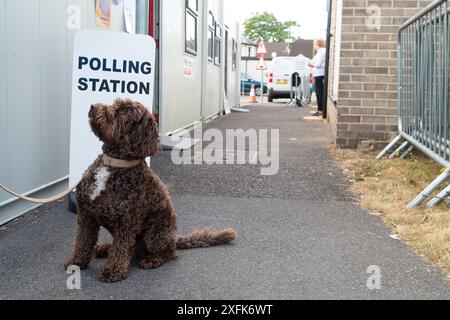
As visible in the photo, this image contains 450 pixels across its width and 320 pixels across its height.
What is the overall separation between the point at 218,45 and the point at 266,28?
88.5 m

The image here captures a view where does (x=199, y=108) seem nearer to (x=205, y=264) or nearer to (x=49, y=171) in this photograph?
(x=49, y=171)

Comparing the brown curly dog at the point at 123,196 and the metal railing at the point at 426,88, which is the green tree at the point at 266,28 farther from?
the brown curly dog at the point at 123,196

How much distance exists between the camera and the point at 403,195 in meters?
5.32

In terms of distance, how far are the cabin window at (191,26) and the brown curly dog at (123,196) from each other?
789 cm

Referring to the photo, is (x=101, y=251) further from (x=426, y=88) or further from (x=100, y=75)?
(x=426, y=88)

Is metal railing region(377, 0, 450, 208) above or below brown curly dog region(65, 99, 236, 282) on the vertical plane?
above

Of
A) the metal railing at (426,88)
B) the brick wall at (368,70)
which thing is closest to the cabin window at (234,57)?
the brick wall at (368,70)

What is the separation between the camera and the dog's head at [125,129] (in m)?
2.97

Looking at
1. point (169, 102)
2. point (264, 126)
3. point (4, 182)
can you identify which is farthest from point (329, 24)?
point (4, 182)

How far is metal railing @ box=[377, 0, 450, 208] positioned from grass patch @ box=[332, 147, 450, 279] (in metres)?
0.24

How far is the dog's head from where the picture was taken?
297 centimetres

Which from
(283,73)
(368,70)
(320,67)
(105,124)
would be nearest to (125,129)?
(105,124)

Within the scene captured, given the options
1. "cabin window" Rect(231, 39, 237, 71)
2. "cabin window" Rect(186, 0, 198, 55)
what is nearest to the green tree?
"cabin window" Rect(231, 39, 237, 71)

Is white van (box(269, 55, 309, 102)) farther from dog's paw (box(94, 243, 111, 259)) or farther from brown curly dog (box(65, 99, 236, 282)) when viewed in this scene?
brown curly dog (box(65, 99, 236, 282))
